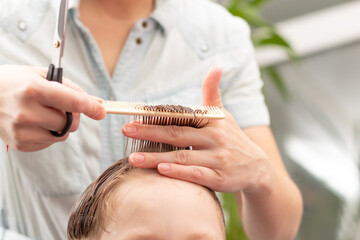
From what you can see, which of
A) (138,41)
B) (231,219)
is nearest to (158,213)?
(138,41)

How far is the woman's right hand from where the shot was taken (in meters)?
0.49

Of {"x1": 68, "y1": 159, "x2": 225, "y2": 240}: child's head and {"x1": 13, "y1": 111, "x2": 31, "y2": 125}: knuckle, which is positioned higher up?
{"x1": 13, "y1": 111, "x2": 31, "y2": 125}: knuckle

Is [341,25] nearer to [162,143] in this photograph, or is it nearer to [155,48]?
[155,48]

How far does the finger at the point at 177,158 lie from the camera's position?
587 millimetres

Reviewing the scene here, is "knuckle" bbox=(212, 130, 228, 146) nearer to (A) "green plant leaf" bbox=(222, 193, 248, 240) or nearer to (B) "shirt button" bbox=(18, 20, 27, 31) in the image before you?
(B) "shirt button" bbox=(18, 20, 27, 31)

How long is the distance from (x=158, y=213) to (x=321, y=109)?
1486 millimetres

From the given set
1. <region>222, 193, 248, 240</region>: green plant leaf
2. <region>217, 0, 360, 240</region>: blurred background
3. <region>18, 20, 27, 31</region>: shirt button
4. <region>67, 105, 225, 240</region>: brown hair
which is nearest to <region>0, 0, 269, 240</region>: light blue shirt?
<region>18, 20, 27, 31</region>: shirt button

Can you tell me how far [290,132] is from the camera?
6.34 ft

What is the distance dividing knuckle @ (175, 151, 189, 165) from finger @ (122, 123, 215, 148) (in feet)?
0.04

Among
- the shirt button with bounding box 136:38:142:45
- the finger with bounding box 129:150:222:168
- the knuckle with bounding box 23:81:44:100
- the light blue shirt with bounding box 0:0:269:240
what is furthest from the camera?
the shirt button with bounding box 136:38:142:45

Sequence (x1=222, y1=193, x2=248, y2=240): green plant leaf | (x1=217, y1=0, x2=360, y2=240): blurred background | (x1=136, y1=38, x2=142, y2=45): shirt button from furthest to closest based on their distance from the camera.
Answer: (x1=217, y1=0, x2=360, y2=240): blurred background
(x1=222, y1=193, x2=248, y2=240): green plant leaf
(x1=136, y1=38, x2=142, y2=45): shirt button

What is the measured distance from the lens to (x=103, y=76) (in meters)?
0.83

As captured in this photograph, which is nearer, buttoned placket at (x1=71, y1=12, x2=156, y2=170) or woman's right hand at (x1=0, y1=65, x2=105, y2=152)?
woman's right hand at (x1=0, y1=65, x2=105, y2=152)

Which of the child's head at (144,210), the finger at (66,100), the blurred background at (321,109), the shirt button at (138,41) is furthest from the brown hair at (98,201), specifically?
the blurred background at (321,109)
